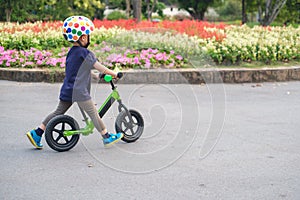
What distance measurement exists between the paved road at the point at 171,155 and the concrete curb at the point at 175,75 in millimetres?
1183

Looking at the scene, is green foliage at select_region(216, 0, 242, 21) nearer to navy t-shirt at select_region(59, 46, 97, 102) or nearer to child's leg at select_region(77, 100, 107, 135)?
child's leg at select_region(77, 100, 107, 135)

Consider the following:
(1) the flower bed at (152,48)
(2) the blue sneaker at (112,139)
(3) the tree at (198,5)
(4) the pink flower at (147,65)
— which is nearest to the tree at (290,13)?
(3) the tree at (198,5)

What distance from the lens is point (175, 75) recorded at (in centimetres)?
1091

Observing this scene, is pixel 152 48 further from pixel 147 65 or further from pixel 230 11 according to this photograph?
pixel 230 11

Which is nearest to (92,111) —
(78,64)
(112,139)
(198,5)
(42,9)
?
(112,139)

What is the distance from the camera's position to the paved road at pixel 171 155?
4.90 metres

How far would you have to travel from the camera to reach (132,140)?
260 inches

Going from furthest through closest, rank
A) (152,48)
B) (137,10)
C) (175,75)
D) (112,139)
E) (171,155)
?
(137,10) < (152,48) < (175,75) < (112,139) < (171,155)

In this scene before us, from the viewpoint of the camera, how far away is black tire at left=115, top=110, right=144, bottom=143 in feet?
21.3

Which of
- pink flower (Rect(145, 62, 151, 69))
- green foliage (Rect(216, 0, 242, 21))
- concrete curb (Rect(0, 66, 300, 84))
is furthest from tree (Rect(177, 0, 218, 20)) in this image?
pink flower (Rect(145, 62, 151, 69))

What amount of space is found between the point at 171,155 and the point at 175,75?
16.3ft

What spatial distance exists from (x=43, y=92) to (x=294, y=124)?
4.35 m

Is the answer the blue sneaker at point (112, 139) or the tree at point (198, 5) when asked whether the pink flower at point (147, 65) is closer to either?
the blue sneaker at point (112, 139)

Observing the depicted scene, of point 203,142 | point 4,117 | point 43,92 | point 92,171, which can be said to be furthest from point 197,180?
point 43,92
